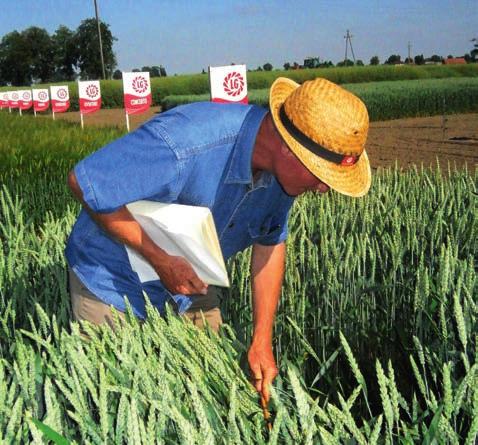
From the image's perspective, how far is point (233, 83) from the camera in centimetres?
806

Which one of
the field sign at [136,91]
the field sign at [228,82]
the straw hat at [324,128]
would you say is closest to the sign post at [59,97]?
the field sign at [136,91]

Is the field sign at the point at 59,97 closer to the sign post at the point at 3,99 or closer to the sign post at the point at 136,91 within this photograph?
the sign post at the point at 136,91

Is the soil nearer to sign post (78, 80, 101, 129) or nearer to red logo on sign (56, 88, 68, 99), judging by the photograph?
sign post (78, 80, 101, 129)

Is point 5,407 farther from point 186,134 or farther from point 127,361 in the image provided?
point 186,134

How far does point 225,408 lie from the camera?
49.0 inches

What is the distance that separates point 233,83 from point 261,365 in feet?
22.0

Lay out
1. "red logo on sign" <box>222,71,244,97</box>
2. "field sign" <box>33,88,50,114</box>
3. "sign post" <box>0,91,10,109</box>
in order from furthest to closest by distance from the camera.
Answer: "sign post" <box>0,91,10,109</box>, "field sign" <box>33,88,50,114</box>, "red logo on sign" <box>222,71,244,97</box>

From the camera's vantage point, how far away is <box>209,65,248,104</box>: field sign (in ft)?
25.9

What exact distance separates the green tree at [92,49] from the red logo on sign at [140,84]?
2808 inches

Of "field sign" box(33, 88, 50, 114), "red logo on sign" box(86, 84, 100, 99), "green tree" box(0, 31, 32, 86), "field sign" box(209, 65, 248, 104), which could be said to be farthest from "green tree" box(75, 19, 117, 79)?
"field sign" box(209, 65, 248, 104)

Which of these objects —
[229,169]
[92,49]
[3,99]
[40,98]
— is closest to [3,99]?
[3,99]

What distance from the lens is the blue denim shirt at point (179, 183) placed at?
57.0 inches

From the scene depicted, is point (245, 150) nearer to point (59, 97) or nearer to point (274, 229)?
point (274, 229)

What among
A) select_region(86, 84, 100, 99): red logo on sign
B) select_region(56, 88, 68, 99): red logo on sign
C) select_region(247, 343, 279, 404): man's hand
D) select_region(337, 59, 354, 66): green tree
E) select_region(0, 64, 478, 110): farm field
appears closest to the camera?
select_region(247, 343, 279, 404): man's hand
